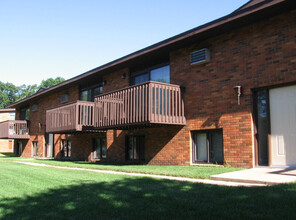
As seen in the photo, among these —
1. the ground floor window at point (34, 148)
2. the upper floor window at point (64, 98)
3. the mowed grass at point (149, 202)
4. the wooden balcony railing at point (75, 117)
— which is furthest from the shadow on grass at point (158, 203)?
the ground floor window at point (34, 148)

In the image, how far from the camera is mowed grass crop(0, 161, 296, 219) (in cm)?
389

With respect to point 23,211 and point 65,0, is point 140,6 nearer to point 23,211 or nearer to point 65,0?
point 65,0

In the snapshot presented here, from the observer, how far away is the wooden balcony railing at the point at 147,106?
1027 cm

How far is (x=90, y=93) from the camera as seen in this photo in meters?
17.3

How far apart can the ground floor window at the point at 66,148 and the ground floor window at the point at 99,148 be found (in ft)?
10.1

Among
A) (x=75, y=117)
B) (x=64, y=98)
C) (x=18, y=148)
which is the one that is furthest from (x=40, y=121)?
(x=75, y=117)

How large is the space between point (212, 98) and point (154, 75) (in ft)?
11.8

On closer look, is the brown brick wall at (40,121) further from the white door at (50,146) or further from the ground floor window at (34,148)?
the white door at (50,146)

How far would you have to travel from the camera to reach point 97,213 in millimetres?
4176

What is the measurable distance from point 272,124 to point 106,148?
892 cm

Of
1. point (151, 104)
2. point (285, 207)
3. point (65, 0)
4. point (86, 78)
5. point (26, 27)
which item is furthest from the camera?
point (86, 78)

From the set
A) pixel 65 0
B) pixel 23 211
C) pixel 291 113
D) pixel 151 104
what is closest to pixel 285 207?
pixel 23 211

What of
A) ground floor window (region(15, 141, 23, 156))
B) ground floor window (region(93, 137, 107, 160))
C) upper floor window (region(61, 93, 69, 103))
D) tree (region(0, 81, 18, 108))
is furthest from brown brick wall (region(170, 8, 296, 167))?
tree (region(0, 81, 18, 108))

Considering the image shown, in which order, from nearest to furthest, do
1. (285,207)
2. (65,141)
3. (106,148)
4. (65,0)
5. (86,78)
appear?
(285,207)
(65,0)
(106,148)
(86,78)
(65,141)
